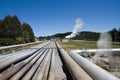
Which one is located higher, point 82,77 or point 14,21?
point 14,21

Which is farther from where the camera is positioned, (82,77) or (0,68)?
(0,68)

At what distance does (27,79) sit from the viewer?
8422 millimetres

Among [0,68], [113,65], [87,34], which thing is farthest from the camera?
[87,34]

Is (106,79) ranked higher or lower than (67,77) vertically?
higher

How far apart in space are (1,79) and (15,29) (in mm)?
64497

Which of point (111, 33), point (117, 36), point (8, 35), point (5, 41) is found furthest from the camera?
point (111, 33)

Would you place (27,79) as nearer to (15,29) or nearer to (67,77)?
(67,77)

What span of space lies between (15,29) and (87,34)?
241ft

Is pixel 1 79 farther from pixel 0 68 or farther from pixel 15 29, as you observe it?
pixel 15 29

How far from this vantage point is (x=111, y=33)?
96.3m

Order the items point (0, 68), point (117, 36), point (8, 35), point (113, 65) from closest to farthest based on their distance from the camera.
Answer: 1. point (0, 68)
2. point (113, 65)
3. point (8, 35)
4. point (117, 36)

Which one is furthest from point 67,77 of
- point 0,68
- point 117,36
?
point 117,36

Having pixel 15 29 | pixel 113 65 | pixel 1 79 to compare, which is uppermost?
pixel 15 29

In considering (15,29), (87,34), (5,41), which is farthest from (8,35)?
(87,34)
